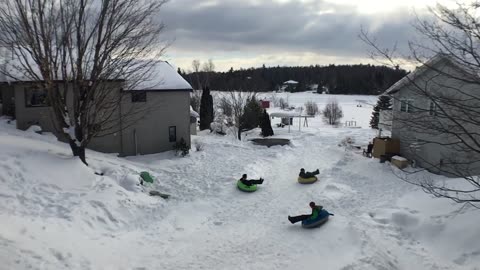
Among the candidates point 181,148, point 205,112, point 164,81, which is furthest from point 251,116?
point 181,148

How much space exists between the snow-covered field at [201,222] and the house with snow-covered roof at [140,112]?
1.62 m

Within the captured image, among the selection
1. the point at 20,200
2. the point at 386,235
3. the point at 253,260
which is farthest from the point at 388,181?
the point at 20,200

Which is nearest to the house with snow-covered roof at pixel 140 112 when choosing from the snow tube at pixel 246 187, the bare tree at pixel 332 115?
the snow tube at pixel 246 187

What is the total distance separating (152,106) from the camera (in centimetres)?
2100

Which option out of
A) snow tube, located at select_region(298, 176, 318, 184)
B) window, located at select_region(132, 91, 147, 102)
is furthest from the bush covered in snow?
snow tube, located at select_region(298, 176, 318, 184)

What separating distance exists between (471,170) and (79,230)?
15.1m

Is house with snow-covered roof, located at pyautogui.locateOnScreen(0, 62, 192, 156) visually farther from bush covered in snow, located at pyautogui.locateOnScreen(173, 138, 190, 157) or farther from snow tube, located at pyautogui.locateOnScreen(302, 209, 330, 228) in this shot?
snow tube, located at pyautogui.locateOnScreen(302, 209, 330, 228)

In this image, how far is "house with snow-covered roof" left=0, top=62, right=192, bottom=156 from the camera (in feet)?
58.3

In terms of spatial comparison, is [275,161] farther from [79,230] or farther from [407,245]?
[79,230]

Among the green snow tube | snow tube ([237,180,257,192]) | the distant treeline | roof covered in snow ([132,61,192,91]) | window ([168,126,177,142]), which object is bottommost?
snow tube ([237,180,257,192])

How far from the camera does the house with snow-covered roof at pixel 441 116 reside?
7637mm

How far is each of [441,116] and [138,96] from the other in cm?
1605

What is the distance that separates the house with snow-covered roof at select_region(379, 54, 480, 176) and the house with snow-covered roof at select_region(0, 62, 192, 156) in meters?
11.6

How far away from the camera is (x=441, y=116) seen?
805cm
